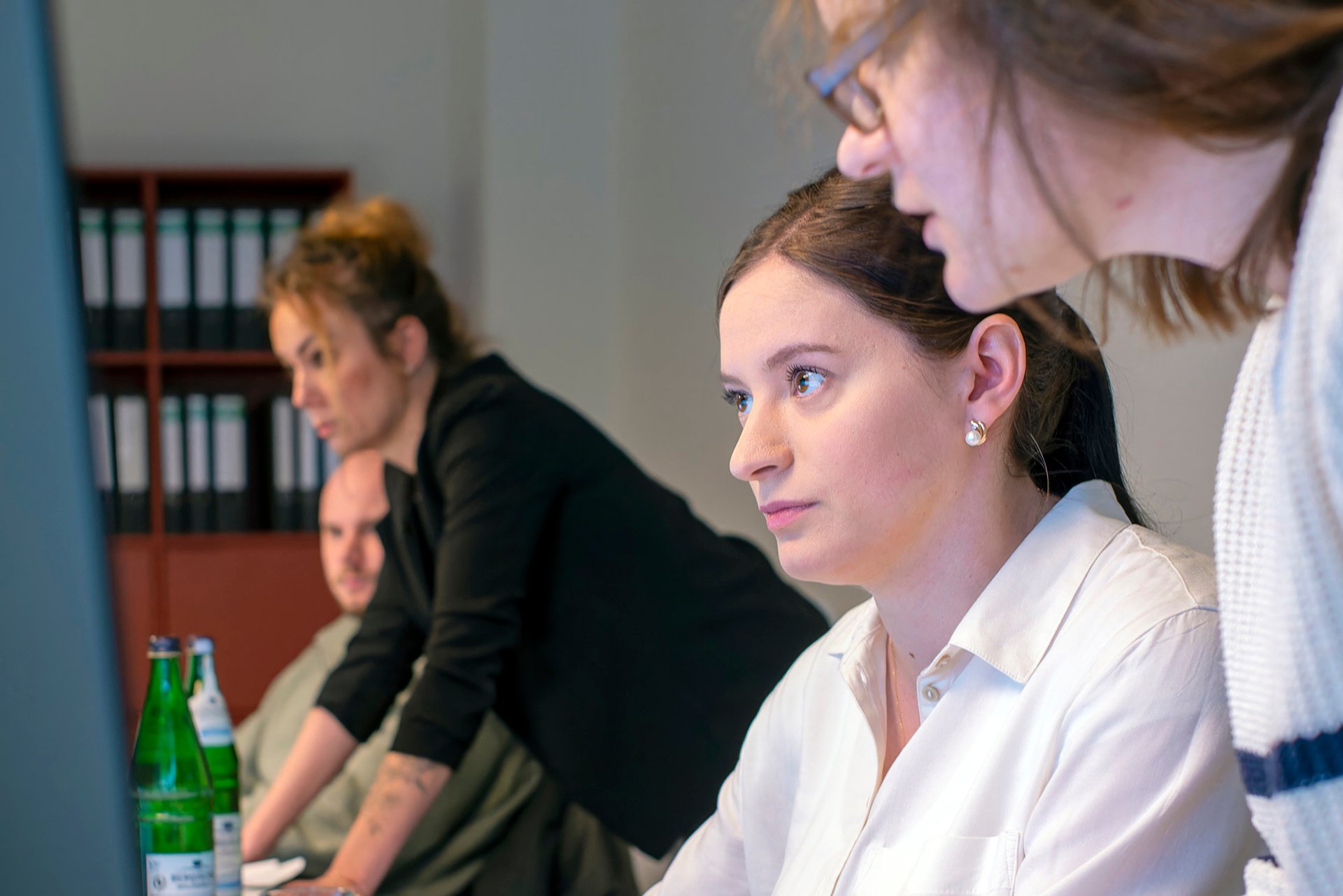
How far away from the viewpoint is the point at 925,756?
2.71 feet

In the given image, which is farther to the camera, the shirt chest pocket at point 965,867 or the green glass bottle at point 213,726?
the green glass bottle at point 213,726

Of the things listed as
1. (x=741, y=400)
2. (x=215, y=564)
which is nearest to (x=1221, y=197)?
(x=741, y=400)

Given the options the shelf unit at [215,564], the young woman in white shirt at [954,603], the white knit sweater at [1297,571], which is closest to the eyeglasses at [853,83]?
the white knit sweater at [1297,571]

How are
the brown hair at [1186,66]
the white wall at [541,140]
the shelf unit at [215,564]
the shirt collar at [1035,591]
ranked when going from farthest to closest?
the shelf unit at [215,564], the white wall at [541,140], the shirt collar at [1035,591], the brown hair at [1186,66]

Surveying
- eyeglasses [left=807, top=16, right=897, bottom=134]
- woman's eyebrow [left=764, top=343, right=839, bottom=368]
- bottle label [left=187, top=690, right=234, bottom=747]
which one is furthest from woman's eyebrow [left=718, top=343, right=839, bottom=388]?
bottle label [left=187, top=690, right=234, bottom=747]

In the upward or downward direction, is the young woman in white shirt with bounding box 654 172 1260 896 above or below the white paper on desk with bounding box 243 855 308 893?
above

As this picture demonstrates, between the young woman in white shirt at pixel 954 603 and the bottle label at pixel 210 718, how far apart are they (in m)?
0.57

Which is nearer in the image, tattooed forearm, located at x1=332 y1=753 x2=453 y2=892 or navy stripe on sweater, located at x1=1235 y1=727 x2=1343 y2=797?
navy stripe on sweater, located at x1=1235 y1=727 x2=1343 y2=797

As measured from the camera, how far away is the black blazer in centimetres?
145

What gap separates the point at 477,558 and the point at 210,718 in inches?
12.6

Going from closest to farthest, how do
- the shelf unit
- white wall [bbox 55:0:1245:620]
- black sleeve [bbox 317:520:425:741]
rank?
1. black sleeve [bbox 317:520:425:741]
2. white wall [bbox 55:0:1245:620]
3. the shelf unit

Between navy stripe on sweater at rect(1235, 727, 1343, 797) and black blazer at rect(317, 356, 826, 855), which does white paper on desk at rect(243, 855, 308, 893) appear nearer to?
black blazer at rect(317, 356, 826, 855)

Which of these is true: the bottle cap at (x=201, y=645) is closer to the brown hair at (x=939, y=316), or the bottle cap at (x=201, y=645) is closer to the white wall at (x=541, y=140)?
the brown hair at (x=939, y=316)

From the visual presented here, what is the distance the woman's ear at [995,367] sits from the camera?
0.88 metres
